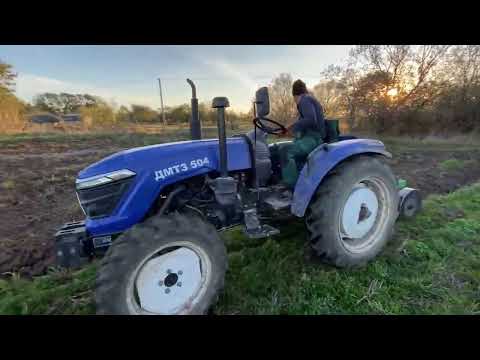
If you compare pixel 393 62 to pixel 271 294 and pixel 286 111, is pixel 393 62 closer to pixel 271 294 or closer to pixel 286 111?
pixel 286 111

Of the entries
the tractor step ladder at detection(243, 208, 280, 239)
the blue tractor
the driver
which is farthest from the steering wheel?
the tractor step ladder at detection(243, 208, 280, 239)

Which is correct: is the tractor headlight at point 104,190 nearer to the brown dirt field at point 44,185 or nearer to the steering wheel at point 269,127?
the steering wheel at point 269,127

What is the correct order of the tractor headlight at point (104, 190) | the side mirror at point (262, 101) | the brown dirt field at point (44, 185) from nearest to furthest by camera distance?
the tractor headlight at point (104, 190), the side mirror at point (262, 101), the brown dirt field at point (44, 185)

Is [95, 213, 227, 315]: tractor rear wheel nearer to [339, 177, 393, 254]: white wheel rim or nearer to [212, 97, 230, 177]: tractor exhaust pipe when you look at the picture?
[212, 97, 230, 177]: tractor exhaust pipe

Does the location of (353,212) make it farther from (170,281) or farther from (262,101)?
(170,281)

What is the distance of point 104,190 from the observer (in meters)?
1.67

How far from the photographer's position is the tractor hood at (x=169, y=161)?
1.70 meters

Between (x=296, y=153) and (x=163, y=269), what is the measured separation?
4.78 feet

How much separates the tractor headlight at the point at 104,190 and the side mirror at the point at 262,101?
1033 millimetres

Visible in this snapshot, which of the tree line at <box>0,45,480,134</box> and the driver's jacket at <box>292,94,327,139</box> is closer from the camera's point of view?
the driver's jacket at <box>292,94,327,139</box>

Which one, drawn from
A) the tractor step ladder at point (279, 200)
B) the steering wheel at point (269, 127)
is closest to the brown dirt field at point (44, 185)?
the tractor step ladder at point (279, 200)

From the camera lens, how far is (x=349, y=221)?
2197 millimetres

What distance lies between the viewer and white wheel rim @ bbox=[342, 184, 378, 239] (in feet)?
7.16

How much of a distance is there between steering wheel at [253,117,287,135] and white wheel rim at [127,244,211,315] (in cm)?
108
